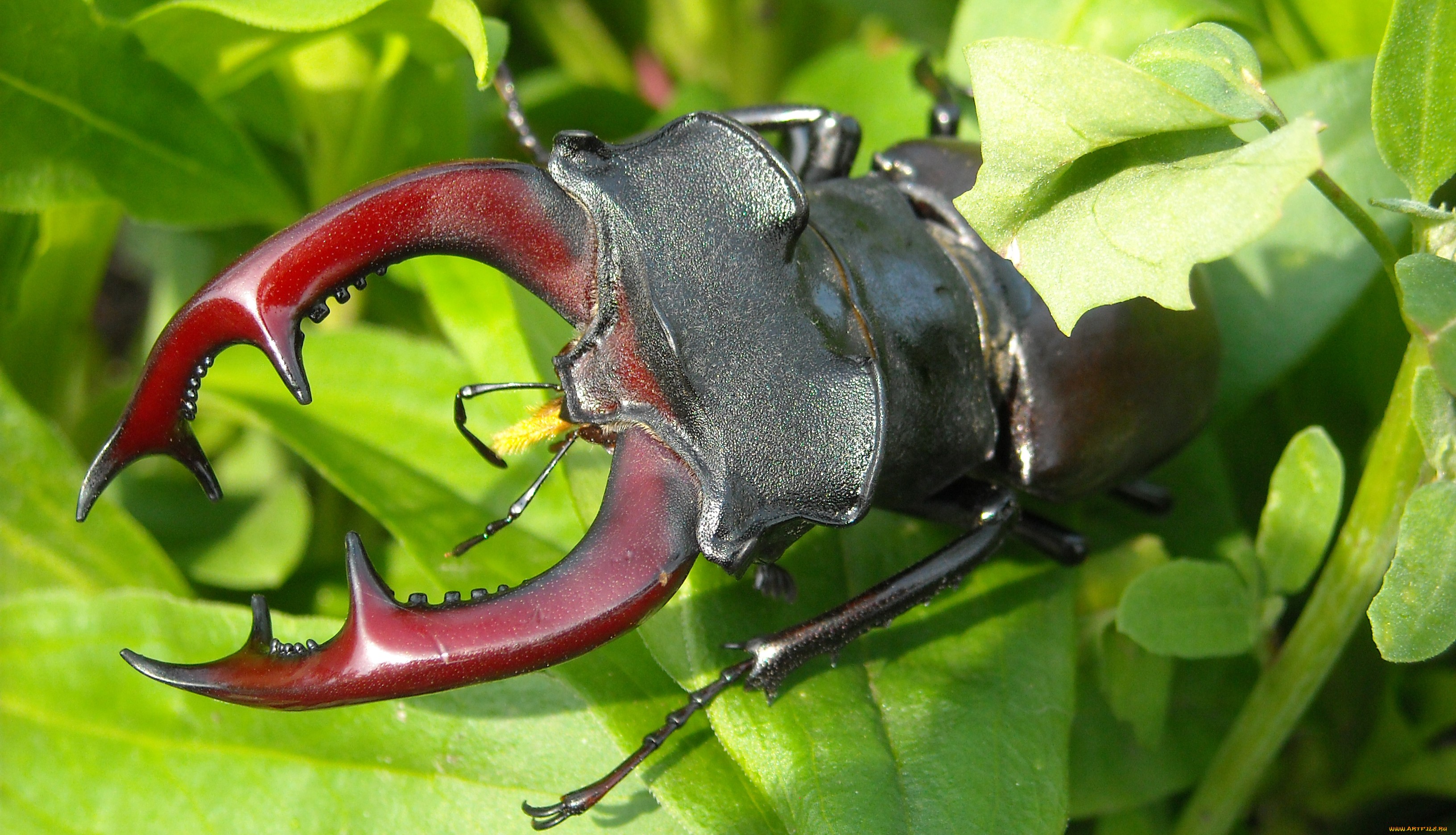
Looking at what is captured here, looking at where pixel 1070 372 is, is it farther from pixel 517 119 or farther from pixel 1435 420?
pixel 517 119

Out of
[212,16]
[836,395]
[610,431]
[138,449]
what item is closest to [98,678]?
[138,449]

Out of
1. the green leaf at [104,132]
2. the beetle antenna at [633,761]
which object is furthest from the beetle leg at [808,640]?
the green leaf at [104,132]

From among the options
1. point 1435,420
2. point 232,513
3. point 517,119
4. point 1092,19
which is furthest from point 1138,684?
point 232,513

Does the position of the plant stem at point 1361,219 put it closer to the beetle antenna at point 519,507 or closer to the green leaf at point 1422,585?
the green leaf at point 1422,585

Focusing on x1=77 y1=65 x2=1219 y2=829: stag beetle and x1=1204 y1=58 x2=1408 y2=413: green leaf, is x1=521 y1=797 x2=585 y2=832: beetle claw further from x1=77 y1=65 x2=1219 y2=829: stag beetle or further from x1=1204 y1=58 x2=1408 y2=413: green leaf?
x1=1204 y1=58 x2=1408 y2=413: green leaf

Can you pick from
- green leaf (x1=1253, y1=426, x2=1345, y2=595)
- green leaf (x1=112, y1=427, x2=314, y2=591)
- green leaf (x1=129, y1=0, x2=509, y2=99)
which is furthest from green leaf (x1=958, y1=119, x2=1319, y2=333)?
green leaf (x1=112, y1=427, x2=314, y2=591)
